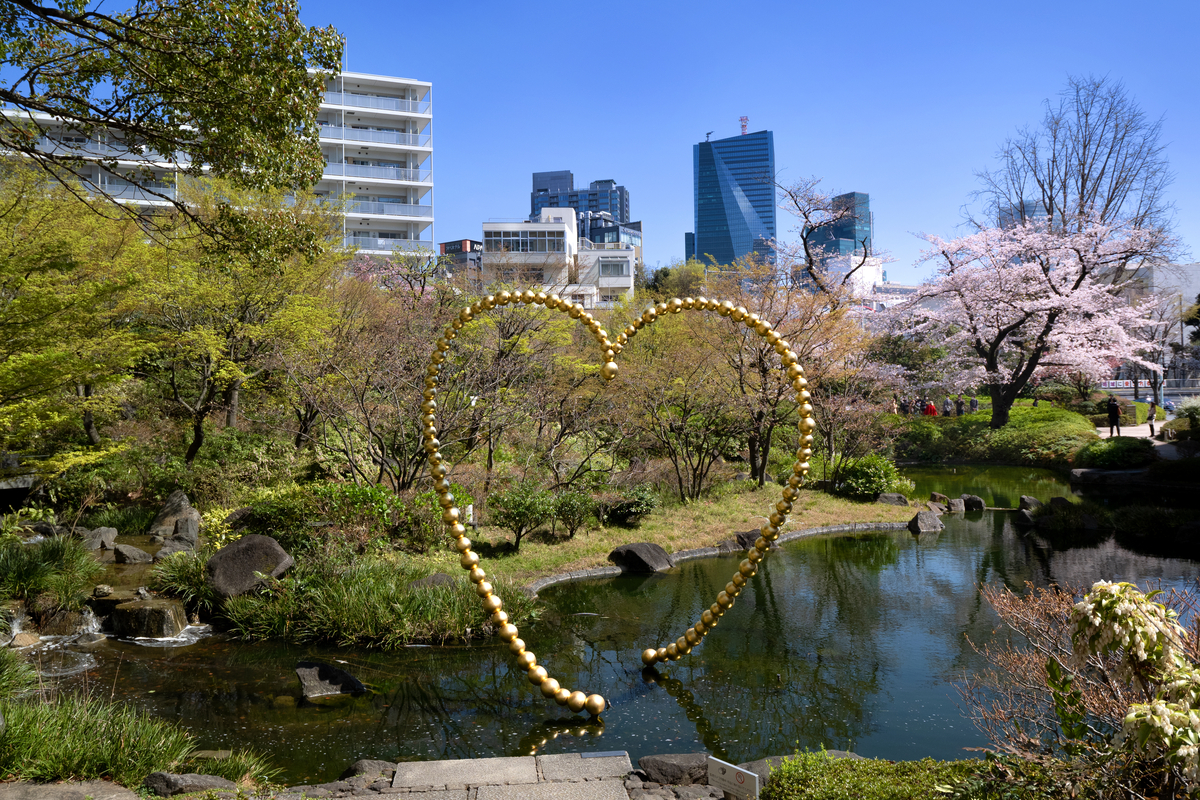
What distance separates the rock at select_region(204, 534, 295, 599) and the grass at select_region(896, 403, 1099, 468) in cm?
2035

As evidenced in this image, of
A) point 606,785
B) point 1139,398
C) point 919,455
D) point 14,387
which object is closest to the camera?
point 606,785

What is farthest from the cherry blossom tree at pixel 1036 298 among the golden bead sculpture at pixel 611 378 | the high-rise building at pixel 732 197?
the high-rise building at pixel 732 197

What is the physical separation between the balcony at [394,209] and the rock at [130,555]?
115 feet

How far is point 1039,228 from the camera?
2755 centimetres

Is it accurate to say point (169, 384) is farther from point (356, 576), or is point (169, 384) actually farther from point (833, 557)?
point (833, 557)

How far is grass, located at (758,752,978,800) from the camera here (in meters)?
4.09

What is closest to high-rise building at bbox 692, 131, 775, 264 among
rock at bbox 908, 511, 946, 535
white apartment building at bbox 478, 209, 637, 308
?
white apartment building at bbox 478, 209, 637, 308

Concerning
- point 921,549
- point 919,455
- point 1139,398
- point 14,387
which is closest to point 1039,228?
point 919,455

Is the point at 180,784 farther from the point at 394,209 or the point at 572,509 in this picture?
the point at 394,209

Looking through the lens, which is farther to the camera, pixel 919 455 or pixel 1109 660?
pixel 919 455

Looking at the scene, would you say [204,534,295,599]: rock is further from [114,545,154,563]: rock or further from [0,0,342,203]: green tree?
[0,0,342,203]: green tree

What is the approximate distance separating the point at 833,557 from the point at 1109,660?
29.6ft

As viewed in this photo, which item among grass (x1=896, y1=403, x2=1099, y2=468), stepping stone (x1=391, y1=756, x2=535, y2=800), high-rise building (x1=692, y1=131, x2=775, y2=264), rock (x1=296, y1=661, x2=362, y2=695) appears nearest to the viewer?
stepping stone (x1=391, y1=756, x2=535, y2=800)

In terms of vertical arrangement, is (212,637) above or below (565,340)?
below
